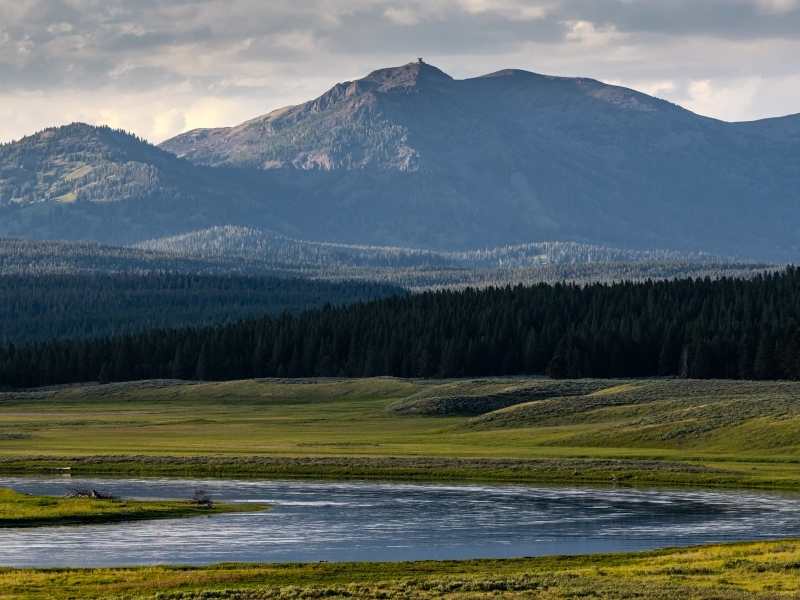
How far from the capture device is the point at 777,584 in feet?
170

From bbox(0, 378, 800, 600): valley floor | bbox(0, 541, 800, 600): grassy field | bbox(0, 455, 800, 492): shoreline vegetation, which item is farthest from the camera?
bbox(0, 455, 800, 492): shoreline vegetation

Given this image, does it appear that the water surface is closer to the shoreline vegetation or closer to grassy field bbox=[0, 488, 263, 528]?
grassy field bbox=[0, 488, 263, 528]

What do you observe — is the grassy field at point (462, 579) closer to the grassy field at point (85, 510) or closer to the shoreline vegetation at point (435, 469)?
the grassy field at point (85, 510)

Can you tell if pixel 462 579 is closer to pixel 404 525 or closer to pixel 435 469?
pixel 404 525

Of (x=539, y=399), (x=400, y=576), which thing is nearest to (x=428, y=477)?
(x=400, y=576)

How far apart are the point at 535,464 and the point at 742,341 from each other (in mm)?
81863

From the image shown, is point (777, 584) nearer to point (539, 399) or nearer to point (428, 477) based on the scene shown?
point (428, 477)

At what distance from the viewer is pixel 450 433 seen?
404ft

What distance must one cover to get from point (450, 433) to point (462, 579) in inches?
2714

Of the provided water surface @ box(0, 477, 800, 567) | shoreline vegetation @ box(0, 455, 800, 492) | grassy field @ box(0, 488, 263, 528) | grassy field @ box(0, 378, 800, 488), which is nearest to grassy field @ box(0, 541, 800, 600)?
water surface @ box(0, 477, 800, 567)

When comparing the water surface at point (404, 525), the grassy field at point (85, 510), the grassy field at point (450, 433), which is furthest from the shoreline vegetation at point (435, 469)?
the grassy field at point (85, 510)

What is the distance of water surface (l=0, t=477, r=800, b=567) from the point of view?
62.7 metres

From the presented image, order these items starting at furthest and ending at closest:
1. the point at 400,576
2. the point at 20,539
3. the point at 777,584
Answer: the point at 20,539 → the point at 400,576 → the point at 777,584

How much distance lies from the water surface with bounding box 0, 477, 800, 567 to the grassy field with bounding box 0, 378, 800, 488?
6.77 m
